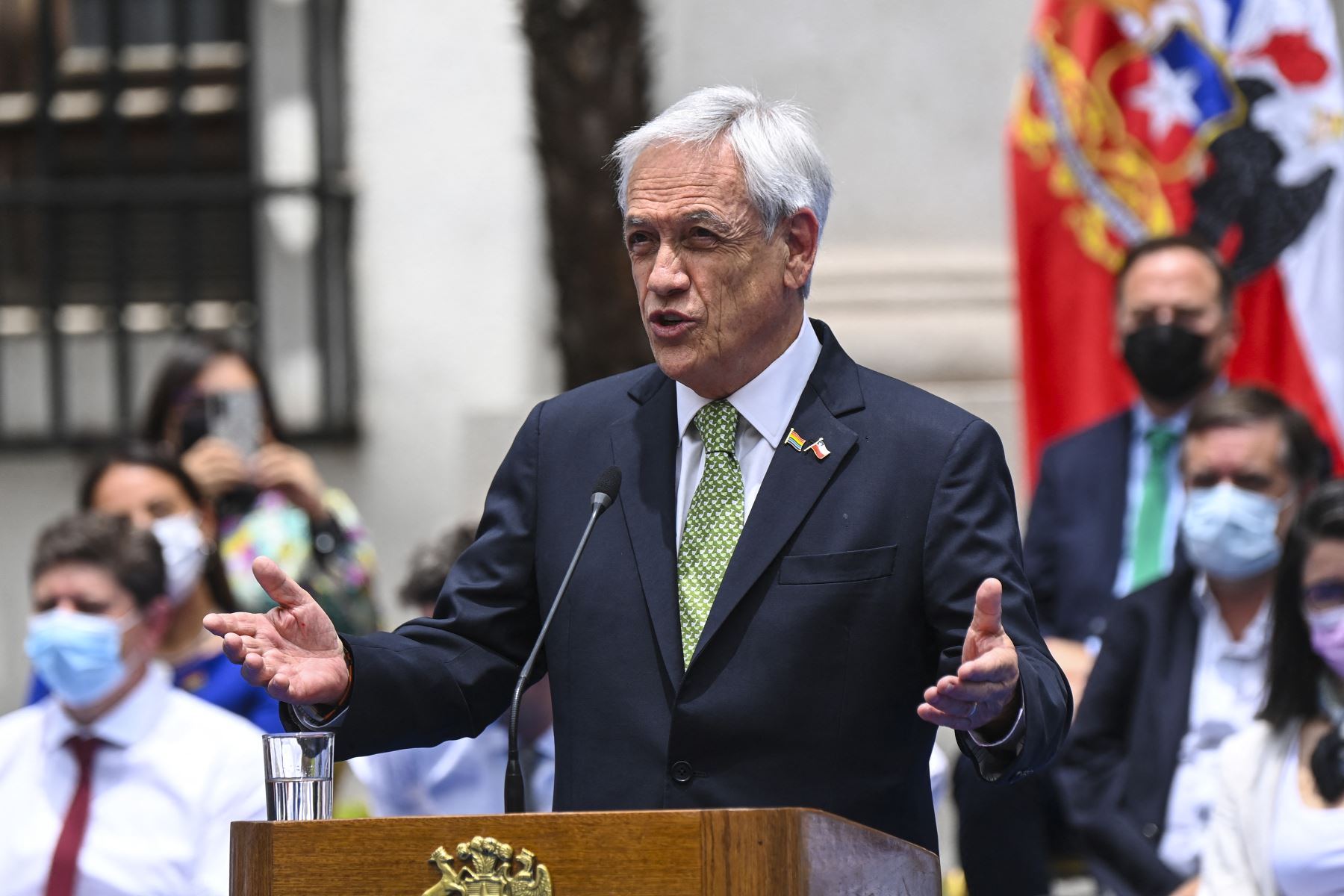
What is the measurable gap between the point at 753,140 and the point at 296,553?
3312mm

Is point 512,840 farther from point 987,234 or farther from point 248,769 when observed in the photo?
point 987,234

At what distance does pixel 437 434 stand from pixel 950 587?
5718mm

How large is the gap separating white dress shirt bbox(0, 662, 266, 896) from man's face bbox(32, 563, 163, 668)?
163mm

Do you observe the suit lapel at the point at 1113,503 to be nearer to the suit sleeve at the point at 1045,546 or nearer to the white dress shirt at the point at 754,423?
the suit sleeve at the point at 1045,546

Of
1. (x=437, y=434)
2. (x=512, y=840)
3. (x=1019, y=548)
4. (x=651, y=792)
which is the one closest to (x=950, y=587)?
(x=1019, y=548)

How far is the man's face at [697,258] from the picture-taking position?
3.20m

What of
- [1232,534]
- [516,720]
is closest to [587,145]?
[1232,534]

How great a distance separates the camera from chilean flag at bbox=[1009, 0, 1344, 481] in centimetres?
723

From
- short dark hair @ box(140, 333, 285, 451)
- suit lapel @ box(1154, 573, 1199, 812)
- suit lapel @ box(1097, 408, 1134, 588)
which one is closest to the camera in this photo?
suit lapel @ box(1154, 573, 1199, 812)

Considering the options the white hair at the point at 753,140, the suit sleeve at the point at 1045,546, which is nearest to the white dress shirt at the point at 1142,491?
the suit sleeve at the point at 1045,546

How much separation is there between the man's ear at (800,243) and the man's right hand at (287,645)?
2.90 ft

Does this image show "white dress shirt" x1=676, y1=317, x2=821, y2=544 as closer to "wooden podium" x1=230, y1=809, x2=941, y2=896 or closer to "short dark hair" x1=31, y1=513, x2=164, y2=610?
"wooden podium" x1=230, y1=809, x2=941, y2=896

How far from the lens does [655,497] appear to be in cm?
329

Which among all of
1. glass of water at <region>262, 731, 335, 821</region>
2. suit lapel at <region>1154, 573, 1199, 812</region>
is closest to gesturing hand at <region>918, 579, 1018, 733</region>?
glass of water at <region>262, 731, 335, 821</region>
